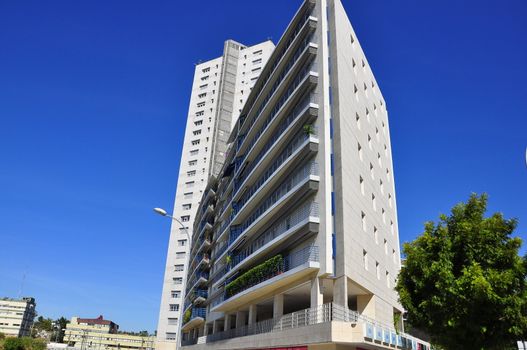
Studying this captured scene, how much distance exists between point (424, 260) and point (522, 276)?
3996mm

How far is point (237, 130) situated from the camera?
5147 cm

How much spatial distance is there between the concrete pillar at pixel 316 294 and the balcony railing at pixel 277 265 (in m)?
1.32

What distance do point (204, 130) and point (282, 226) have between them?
6037 cm

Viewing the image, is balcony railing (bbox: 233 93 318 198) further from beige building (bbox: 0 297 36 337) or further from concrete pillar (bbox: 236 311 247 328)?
beige building (bbox: 0 297 36 337)

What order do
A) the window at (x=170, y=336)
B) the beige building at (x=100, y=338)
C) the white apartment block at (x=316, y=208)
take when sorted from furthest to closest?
the beige building at (x=100, y=338), the window at (x=170, y=336), the white apartment block at (x=316, y=208)

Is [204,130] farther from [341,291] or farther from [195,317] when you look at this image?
[341,291]

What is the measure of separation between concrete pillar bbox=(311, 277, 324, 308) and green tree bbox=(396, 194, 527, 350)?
18.6 feet

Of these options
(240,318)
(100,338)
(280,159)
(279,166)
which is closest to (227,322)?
Answer: (240,318)

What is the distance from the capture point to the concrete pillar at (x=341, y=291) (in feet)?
79.6

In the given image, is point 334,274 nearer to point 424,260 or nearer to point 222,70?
point 424,260

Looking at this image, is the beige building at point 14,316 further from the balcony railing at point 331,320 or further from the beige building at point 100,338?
the balcony railing at point 331,320

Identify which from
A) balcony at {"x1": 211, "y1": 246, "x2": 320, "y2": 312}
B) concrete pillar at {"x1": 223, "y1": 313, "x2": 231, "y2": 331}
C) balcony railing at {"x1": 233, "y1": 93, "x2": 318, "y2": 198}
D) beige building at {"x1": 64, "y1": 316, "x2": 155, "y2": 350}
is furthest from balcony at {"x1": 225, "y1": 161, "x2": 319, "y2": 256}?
beige building at {"x1": 64, "y1": 316, "x2": 155, "y2": 350}

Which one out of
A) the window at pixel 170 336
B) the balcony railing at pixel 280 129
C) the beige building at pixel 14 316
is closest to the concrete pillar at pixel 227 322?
the balcony railing at pixel 280 129

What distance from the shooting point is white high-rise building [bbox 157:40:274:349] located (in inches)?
3194
